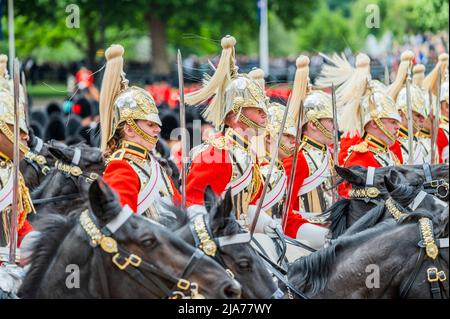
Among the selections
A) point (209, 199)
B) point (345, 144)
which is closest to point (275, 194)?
point (345, 144)

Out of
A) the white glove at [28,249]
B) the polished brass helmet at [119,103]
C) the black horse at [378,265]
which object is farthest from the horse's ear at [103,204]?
the polished brass helmet at [119,103]

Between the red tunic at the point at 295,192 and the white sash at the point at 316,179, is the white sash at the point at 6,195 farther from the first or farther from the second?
the white sash at the point at 316,179

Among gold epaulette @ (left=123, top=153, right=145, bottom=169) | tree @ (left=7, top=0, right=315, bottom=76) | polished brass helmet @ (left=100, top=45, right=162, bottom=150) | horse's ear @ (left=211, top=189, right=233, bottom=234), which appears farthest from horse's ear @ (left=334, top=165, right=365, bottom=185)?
tree @ (left=7, top=0, right=315, bottom=76)

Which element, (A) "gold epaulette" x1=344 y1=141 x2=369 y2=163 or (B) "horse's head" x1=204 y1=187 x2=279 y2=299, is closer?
(B) "horse's head" x1=204 y1=187 x2=279 y2=299

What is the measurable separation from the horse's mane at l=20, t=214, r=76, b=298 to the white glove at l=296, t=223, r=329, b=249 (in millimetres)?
2630

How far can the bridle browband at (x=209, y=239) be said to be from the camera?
192 inches

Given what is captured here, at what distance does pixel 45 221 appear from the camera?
466 centimetres

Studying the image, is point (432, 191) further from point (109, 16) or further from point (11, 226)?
point (109, 16)

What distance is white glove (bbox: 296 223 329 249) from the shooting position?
23.1ft

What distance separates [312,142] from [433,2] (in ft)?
25.6

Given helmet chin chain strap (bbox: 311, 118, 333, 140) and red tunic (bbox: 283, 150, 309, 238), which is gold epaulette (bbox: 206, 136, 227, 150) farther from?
helmet chin chain strap (bbox: 311, 118, 333, 140)

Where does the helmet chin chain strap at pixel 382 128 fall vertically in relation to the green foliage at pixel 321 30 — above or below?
above

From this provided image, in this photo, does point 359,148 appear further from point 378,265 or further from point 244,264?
point 244,264
